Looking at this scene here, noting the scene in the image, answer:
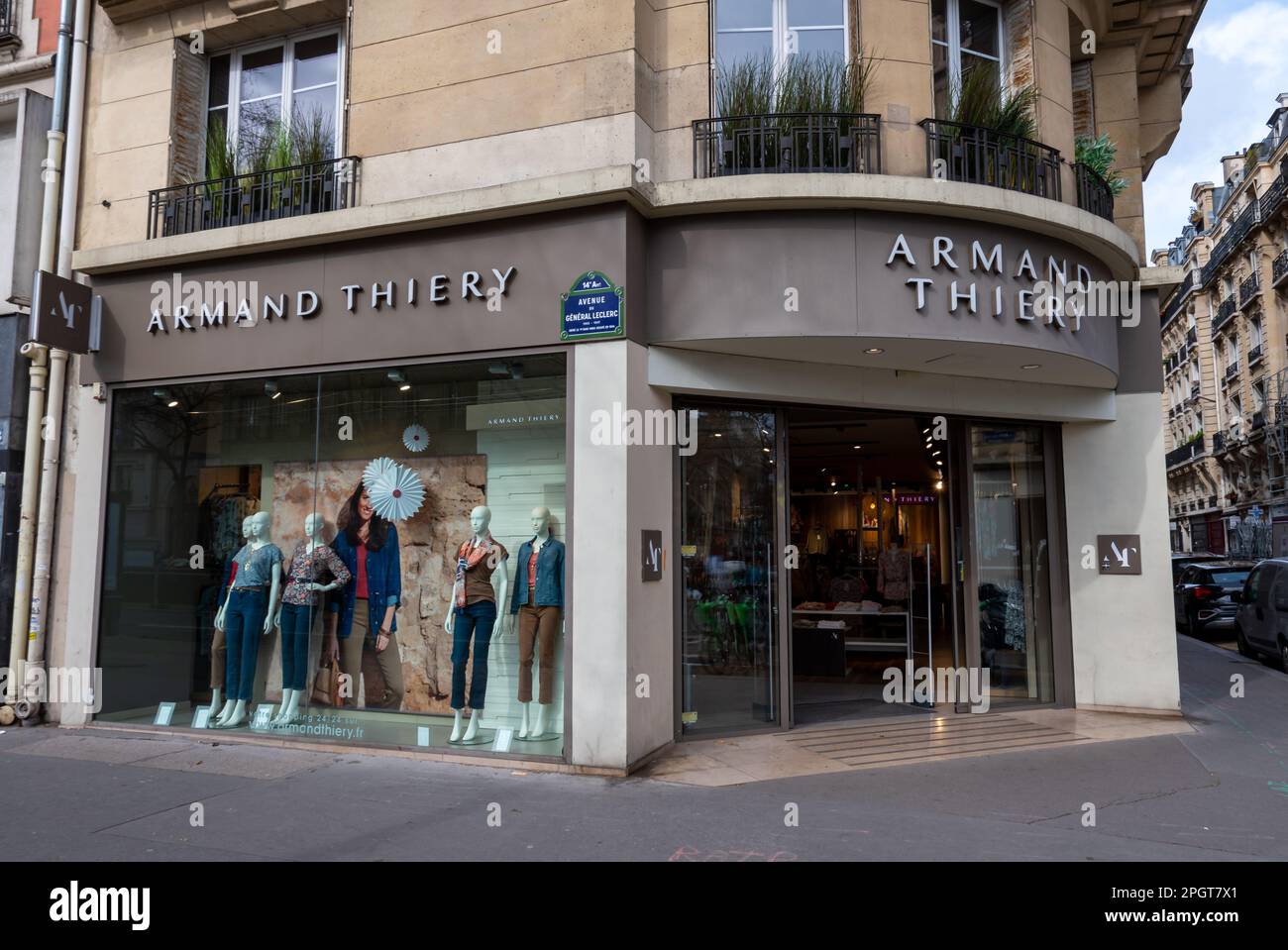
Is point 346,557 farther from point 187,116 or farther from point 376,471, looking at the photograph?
point 187,116

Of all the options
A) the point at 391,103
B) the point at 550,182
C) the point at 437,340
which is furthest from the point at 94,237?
the point at 550,182

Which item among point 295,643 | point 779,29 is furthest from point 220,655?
point 779,29

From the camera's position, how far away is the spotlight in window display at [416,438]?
822 cm

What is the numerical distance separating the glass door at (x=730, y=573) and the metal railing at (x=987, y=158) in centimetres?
263

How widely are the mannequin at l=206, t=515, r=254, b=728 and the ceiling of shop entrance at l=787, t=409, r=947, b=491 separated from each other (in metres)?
5.50

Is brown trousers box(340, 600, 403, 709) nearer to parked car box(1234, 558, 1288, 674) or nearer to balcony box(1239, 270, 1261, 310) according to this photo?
parked car box(1234, 558, 1288, 674)

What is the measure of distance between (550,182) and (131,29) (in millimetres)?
5674

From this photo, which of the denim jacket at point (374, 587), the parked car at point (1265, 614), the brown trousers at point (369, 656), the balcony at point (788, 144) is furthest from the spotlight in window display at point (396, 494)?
the parked car at point (1265, 614)

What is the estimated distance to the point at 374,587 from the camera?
8336mm
